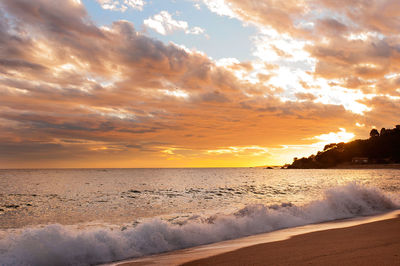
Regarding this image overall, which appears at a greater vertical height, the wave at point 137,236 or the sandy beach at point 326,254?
the sandy beach at point 326,254

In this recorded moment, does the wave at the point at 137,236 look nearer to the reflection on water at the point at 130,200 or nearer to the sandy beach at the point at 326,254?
the sandy beach at the point at 326,254

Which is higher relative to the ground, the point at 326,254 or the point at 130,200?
the point at 326,254

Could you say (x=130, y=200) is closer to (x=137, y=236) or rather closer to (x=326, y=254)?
(x=137, y=236)

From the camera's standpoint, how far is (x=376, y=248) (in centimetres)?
679

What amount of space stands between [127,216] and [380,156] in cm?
21115

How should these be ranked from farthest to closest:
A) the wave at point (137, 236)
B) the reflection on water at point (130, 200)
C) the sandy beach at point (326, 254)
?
1. the reflection on water at point (130, 200)
2. the wave at point (137, 236)
3. the sandy beach at point (326, 254)

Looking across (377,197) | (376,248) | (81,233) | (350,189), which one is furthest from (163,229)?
(377,197)

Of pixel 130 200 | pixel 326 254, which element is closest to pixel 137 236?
pixel 326 254

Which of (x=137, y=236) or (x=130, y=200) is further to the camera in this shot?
(x=130, y=200)

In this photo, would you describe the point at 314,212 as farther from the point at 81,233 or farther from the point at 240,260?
the point at 81,233

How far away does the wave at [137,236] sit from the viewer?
26.3 ft

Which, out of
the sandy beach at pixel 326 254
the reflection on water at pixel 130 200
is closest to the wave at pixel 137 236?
the sandy beach at pixel 326 254

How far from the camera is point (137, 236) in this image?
9.95 metres

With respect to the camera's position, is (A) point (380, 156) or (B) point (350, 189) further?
(A) point (380, 156)
